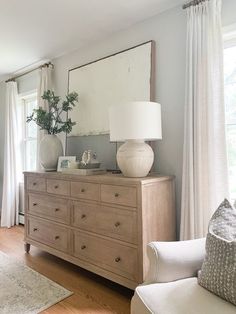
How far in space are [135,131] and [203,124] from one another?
522 mm

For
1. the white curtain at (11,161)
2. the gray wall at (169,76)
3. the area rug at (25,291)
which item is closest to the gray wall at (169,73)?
the gray wall at (169,76)

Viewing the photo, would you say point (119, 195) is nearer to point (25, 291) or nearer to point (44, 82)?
point (25, 291)

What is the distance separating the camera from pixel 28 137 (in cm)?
418

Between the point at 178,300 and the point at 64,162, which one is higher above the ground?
the point at 64,162

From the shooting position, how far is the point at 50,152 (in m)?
2.83

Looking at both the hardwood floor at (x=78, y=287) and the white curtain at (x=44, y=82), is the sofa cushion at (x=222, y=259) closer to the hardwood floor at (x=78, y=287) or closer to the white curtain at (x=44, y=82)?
the hardwood floor at (x=78, y=287)

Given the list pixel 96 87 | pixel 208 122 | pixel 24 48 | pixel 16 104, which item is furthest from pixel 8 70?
pixel 208 122

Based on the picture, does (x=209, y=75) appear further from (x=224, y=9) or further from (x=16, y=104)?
(x=16, y=104)

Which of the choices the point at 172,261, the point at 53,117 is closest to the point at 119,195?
the point at 172,261

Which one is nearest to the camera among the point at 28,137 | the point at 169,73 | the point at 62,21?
the point at 169,73

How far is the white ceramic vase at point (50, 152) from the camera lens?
2.83 meters

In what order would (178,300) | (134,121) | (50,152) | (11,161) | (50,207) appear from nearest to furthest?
(178,300) < (134,121) < (50,207) < (50,152) < (11,161)

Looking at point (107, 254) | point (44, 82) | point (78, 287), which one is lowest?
point (78, 287)

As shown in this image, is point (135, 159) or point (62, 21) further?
point (62, 21)
